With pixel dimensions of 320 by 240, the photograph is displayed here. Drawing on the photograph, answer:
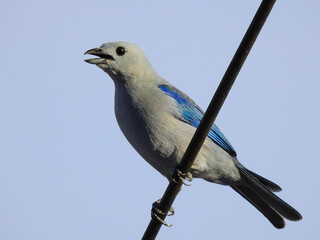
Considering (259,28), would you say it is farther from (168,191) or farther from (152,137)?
(152,137)

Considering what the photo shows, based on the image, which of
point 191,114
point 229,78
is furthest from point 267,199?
point 229,78

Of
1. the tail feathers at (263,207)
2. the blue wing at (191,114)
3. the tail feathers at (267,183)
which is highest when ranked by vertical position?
the blue wing at (191,114)

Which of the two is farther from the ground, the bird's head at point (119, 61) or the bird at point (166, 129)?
the bird's head at point (119, 61)

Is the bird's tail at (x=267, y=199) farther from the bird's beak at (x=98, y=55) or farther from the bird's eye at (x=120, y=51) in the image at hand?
the bird's beak at (x=98, y=55)

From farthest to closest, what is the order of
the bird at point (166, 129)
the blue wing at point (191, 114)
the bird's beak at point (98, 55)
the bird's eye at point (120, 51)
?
the bird's eye at point (120, 51), the bird's beak at point (98, 55), the blue wing at point (191, 114), the bird at point (166, 129)

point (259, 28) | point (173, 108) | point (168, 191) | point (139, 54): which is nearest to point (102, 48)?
point (139, 54)

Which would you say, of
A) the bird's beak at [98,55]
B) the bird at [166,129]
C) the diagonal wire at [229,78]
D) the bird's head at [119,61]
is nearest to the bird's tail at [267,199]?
the bird at [166,129]

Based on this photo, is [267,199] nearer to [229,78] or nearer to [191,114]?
[191,114]

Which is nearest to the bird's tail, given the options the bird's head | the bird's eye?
the bird's head

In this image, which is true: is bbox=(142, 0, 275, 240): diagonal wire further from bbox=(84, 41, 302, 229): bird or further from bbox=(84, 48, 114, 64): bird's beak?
bbox=(84, 48, 114, 64): bird's beak
